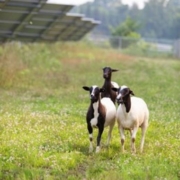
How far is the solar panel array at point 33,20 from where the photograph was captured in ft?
85.1

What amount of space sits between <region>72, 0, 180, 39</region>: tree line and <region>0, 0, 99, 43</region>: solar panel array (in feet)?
198

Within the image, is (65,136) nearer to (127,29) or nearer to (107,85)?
(107,85)

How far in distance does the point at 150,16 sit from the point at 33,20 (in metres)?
82.6

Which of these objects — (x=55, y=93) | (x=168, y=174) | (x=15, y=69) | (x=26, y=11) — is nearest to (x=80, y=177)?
(x=168, y=174)

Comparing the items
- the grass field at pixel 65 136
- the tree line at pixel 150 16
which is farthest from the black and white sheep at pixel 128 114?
the tree line at pixel 150 16

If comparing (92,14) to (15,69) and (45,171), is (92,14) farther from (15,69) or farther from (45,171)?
(45,171)

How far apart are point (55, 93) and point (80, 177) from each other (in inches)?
497

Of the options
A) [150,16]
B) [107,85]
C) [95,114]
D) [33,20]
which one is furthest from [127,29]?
[95,114]

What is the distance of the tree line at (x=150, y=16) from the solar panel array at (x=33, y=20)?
198 ft

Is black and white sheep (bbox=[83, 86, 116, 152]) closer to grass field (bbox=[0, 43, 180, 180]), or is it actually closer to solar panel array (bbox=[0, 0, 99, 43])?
grass field (bbox=[0, 43, 180, 180])

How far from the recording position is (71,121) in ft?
45.4

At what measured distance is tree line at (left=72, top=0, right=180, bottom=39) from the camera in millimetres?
106375

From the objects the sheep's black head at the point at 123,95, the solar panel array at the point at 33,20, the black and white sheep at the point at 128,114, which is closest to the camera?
the sheep's black head at the point at 123,95

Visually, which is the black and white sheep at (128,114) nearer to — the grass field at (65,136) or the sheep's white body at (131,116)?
the sheep's white body at (131,116)
